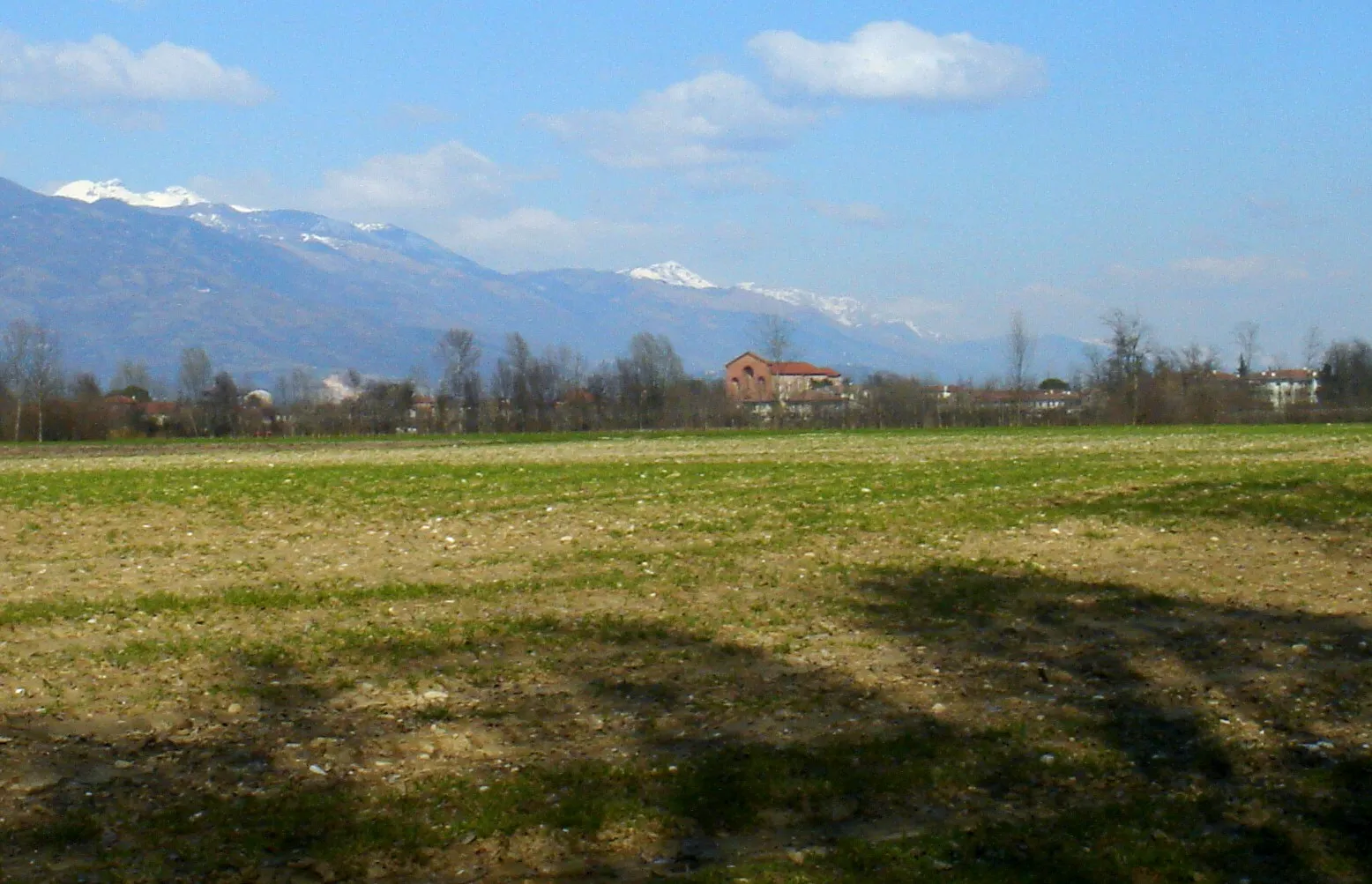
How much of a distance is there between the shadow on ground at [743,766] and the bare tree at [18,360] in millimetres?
120408

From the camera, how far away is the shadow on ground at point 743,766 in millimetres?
7176

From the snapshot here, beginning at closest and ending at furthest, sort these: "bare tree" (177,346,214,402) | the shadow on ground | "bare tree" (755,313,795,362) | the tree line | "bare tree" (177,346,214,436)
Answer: the shadow on ground
the tree line
"bare tree" (177,346,214,436)
"bare tree" (755,313,795,362)
"bare tree" (177,346,214,402)

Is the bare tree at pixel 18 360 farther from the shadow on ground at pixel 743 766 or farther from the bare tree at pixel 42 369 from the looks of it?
the shadow on ground at pixel 743 766

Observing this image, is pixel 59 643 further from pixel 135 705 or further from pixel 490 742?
pixel 490 742

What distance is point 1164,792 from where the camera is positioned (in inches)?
320

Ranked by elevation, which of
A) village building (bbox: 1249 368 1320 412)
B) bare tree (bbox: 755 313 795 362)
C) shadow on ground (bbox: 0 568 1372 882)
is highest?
bare tree (bbox: 755 313 795 362)

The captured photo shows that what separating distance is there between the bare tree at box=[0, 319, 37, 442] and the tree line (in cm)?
25

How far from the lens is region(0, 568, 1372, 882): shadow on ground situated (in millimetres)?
7176

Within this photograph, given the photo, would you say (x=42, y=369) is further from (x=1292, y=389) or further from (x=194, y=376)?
(x=1292, y=389)

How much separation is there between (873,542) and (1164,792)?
32.6 ft

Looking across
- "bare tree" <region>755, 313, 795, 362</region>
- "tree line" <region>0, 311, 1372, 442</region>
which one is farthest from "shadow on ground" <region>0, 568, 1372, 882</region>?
"bare tree" <region>755, 313, 795, 362</region>

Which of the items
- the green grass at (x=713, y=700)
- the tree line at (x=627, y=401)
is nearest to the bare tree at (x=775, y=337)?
the tree line at (x=627, y=401)

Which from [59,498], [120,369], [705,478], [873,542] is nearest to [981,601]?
[873,542]

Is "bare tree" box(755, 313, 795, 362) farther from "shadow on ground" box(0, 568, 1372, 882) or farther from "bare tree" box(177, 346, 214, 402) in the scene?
"shadow on ground" box(0, 568, 1372, 882)
